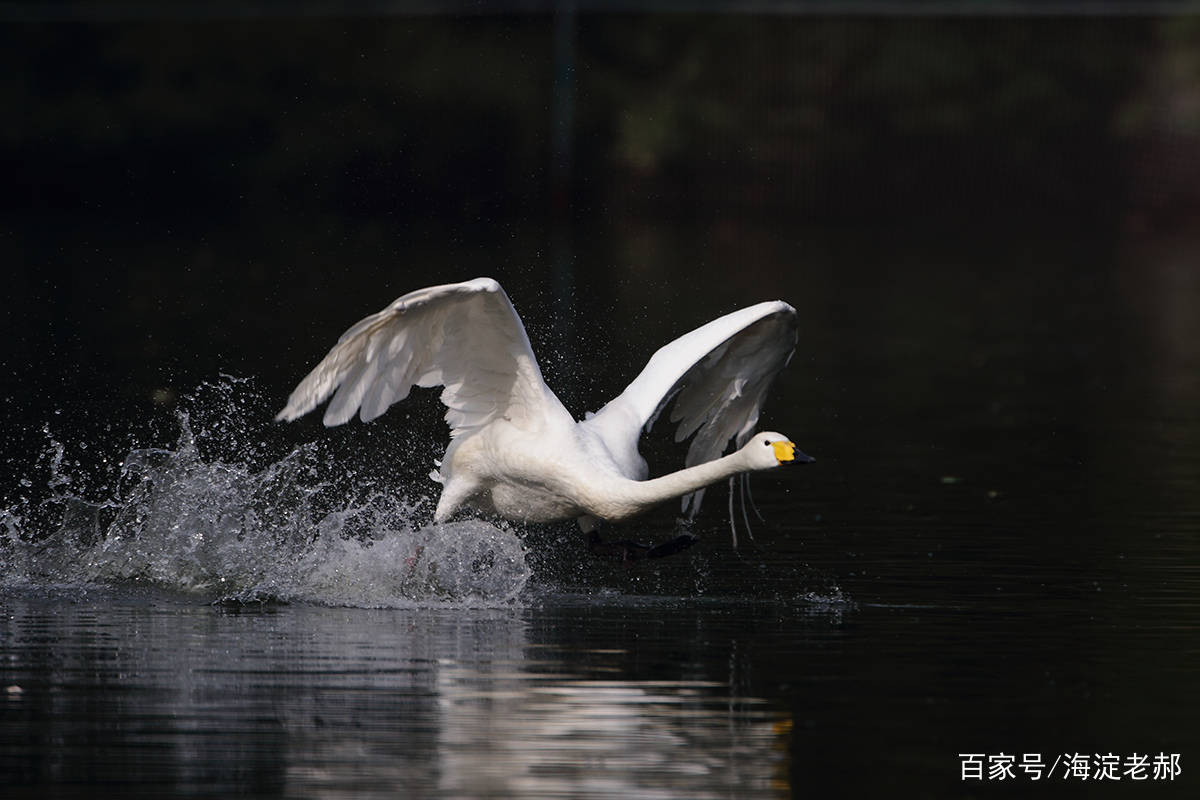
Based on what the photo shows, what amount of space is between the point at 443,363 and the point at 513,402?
411mm

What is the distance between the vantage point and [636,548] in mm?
11508

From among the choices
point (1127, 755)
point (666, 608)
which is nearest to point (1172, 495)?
point (666, 608)

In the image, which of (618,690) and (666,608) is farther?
(666,608)

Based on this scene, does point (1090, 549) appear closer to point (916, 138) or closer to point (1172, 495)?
point (1172, 495)

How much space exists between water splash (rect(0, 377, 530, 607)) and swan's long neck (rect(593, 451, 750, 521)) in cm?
57

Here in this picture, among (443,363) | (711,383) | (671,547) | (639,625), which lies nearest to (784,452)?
(639,625)

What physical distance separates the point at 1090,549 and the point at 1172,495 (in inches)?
80.9

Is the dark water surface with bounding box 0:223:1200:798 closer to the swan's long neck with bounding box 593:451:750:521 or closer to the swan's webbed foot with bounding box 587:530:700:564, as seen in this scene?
the swan's webbed foot with bounding box 587:530:700:564

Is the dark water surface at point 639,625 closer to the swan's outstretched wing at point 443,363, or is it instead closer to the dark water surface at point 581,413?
the dark water surface at point 581,413

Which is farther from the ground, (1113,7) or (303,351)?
(1113,7)

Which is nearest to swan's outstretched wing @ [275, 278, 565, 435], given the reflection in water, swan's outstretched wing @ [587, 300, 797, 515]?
swan's outstretched wing @ [587, 300, 797, 515]

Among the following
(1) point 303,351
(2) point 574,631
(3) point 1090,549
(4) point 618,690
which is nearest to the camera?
(4) point 618,690

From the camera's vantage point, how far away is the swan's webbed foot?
1140 cm

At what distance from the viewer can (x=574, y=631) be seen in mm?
10000
